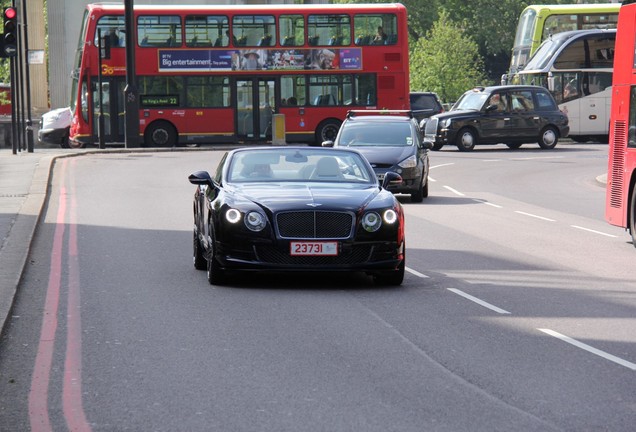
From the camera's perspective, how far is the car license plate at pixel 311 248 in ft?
41.5

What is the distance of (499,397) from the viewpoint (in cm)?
780

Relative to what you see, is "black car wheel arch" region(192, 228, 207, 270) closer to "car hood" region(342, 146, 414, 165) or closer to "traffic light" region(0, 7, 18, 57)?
"car hood" region(342, 146, 414, 165)

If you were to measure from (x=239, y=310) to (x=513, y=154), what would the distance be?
110ft

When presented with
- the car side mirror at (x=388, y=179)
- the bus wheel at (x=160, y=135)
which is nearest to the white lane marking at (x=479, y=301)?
the car side mirror at (x=388, y=179)

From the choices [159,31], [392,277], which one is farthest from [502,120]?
[392,277]

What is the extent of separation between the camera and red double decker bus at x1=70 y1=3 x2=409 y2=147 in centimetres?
4559

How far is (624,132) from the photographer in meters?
18.2

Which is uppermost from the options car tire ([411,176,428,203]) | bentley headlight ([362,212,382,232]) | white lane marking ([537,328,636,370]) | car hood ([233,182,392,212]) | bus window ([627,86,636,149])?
bus window ([627,86,636,149])

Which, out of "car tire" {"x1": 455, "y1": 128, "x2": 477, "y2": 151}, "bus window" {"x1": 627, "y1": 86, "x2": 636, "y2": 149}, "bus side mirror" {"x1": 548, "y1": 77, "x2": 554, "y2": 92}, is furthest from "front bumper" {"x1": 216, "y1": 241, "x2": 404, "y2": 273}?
"bus side mirror" {"x1": 548, "y1": 77, "x2": 554, "y2": 92}

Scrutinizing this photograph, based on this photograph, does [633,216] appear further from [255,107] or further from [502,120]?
[255,107]

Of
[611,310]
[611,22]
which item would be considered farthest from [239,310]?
[611,22]

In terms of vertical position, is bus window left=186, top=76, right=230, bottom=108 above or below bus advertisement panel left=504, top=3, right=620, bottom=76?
below

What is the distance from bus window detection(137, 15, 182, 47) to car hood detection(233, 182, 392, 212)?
32.5 meters

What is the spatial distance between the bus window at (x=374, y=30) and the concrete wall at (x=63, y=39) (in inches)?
815
